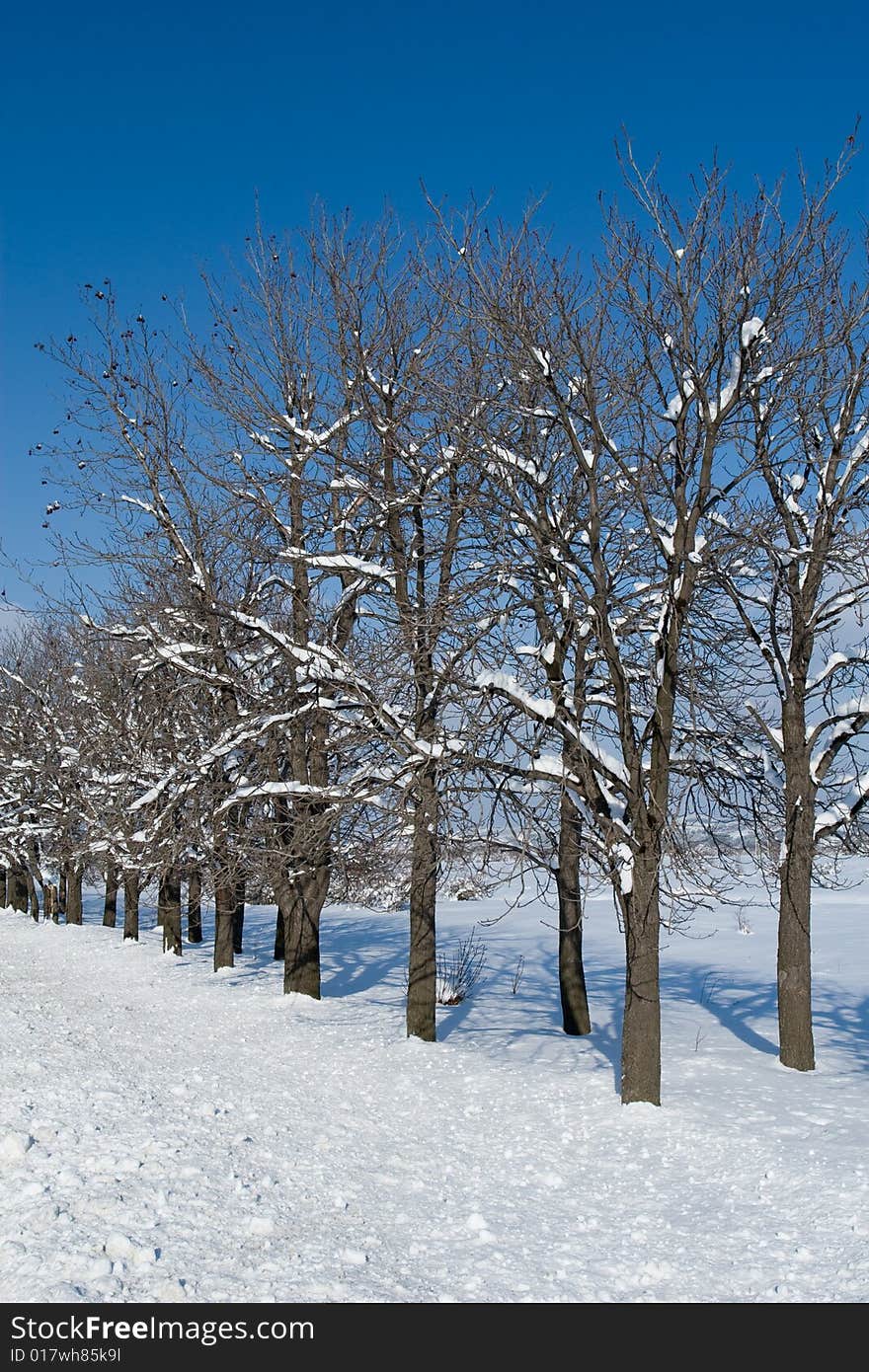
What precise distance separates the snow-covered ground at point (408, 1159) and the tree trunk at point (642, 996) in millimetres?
259

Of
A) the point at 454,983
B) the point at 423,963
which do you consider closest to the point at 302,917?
the point at 454,983

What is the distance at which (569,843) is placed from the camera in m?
11.3

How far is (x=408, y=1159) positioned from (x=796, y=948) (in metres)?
5.55

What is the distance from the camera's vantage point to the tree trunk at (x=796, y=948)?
10859 millimetres

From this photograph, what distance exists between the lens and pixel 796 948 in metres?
11.0

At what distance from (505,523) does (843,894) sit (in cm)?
3221

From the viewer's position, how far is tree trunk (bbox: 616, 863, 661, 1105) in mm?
9016

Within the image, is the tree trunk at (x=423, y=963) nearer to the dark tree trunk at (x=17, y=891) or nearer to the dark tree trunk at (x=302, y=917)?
the dark tree trunk at (x=302, y=917)

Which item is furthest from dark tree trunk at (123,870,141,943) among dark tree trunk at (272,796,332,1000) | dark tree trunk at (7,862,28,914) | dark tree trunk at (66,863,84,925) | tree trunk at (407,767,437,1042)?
dark tree trunk at (7,862,28,914)

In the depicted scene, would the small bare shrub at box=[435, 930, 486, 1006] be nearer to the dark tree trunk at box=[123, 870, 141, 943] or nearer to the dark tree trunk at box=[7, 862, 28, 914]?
the dark tree trunk at box=[123, 870, 141, 943]

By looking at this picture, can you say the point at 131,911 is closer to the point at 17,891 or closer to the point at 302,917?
the point at 302,917
